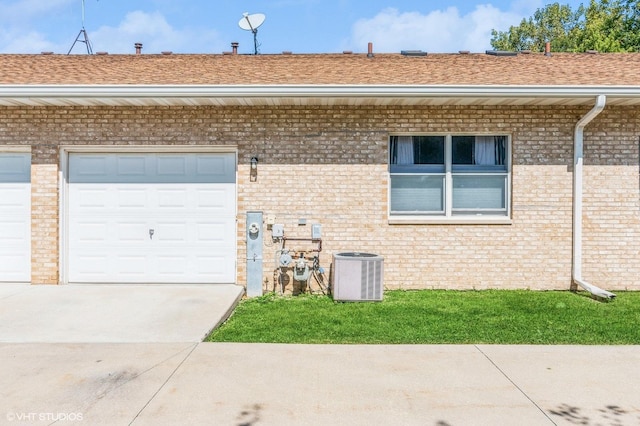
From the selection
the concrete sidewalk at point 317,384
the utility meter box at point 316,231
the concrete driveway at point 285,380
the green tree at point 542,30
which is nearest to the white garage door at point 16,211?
the concrete driveway at point 285,380

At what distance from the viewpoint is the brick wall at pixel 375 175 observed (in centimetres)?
768

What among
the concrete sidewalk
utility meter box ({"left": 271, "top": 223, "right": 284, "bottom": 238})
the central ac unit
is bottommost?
the concrete sidewalk

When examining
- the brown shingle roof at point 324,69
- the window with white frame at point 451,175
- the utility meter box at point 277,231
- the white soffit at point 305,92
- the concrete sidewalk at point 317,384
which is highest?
the brown shingle roof at point 324,69

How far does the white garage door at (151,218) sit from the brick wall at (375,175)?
1.07ft

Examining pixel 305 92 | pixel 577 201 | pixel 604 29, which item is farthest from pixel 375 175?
pixel 604 29

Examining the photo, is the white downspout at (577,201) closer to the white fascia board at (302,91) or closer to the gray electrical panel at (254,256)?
the white fascia board at (302,91)

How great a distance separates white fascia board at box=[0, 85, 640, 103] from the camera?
6.90 meters

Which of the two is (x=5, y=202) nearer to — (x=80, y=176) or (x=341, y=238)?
(x=80, y=176)

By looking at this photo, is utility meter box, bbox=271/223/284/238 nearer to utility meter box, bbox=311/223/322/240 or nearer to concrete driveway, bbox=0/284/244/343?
utility meter box, bbox=311/223/322/240

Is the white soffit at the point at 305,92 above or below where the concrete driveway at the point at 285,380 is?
above

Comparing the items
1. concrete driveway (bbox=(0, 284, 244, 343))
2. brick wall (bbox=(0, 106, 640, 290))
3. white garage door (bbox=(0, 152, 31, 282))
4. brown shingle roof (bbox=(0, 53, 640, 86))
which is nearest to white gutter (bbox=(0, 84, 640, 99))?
brown shingle roof (bbox=(0, 53, 640, 86))

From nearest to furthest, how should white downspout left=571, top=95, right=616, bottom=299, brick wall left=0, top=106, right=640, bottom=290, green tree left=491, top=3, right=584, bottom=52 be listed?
white downspout left=571, top=95, right=616, bottom=299, brick wall left=0, top=106, right=640, bottom=290, green tree left=491, top=3, right=584, bottom=52

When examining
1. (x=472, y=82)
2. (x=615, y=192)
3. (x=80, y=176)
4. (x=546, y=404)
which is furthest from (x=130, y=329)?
(x=615, y=192)

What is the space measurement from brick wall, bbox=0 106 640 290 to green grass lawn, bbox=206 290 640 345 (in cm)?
65
